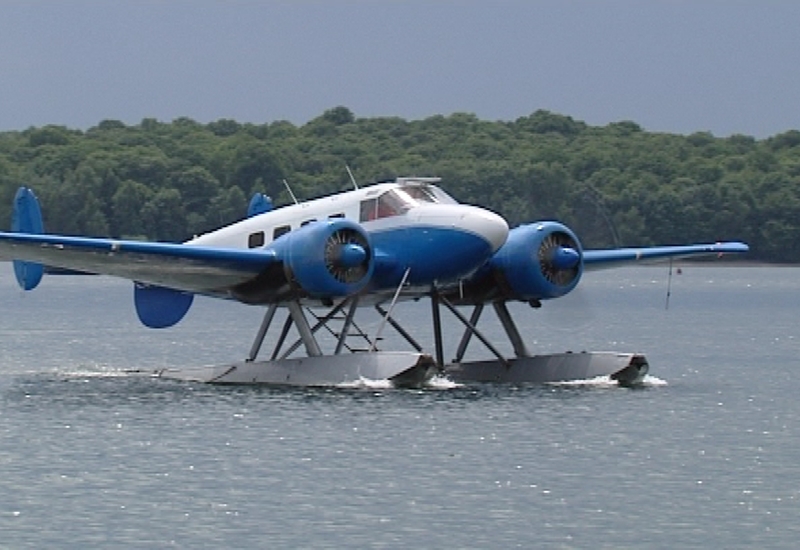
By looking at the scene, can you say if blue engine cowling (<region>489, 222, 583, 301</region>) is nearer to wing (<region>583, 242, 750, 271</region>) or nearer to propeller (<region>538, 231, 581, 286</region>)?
propeller (<region>538, 231, 581, 286</region>)

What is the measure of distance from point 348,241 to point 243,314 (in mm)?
56280

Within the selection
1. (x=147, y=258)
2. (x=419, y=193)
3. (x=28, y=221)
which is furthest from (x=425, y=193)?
(x=28, y=221)

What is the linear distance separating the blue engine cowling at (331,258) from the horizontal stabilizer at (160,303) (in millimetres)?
4669

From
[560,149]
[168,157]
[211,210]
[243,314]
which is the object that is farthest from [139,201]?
[243,314]

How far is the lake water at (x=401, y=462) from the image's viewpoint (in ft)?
85.7

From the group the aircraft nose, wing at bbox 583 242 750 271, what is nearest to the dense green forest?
wing at bbox 583 242 750 271

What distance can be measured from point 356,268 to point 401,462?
7.67 m

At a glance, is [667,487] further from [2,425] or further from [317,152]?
[317,152]

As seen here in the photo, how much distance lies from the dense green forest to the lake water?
84.7 meters

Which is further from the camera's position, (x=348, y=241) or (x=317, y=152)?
(x=317, y=152)

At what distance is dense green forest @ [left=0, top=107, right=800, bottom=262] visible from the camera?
148 m

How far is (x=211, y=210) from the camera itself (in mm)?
152750

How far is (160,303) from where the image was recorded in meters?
43.0

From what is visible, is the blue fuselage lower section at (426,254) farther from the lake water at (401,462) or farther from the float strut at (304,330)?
the lake water at (401,462)
